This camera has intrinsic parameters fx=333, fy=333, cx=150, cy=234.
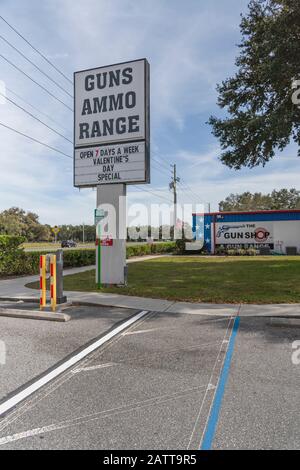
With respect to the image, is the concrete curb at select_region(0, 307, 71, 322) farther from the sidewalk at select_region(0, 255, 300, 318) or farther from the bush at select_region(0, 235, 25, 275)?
the bush at select_region(0, 235, 25, 275)

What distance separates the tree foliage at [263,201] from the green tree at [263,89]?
289 ft

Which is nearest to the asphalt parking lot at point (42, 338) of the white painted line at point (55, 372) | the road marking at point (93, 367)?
the white painted line at point (55, 372)

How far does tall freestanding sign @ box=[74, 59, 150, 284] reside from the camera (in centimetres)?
1097

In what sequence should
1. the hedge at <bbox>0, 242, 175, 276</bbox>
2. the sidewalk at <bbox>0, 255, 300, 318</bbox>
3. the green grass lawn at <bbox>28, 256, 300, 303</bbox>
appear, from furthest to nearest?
the hedge at <bbox>0, 242, 175, 276</bbox> → the green grass lawn at <bbox>28, 256, 300, 303</bbox> → the sidewalk at <bbox>0, 255, 300, 318</bbox>

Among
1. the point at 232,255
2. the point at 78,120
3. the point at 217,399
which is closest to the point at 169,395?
the point at 217,399

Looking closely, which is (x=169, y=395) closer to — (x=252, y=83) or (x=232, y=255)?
(x=252, y=83)

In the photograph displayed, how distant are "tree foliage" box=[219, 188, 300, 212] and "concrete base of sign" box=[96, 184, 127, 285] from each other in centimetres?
9814

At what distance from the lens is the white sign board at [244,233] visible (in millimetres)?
29844

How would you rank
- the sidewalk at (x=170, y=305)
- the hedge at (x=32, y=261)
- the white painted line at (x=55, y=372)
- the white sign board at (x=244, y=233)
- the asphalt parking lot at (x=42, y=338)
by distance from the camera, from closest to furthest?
the white painted line at (x=55, y=372), the asphalt parking lot at (x=42, y=338), the sidewalk at (x=170, y=305), the hedge at (x=32, y=261), the white sign board at (x=244, y=233)

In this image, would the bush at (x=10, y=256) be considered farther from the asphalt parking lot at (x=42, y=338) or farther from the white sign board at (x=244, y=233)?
the white sign board at (x=244, y=233)

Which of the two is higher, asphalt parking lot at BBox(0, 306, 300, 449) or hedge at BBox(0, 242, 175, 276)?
hedge at BBox(0, 242, 175, 276)

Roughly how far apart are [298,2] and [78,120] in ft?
33.5

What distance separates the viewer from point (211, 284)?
11.2 m

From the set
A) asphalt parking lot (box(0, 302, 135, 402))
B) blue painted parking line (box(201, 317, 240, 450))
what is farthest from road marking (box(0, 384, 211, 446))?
asphalt parking lot (box(0, 302, 135, 402))
